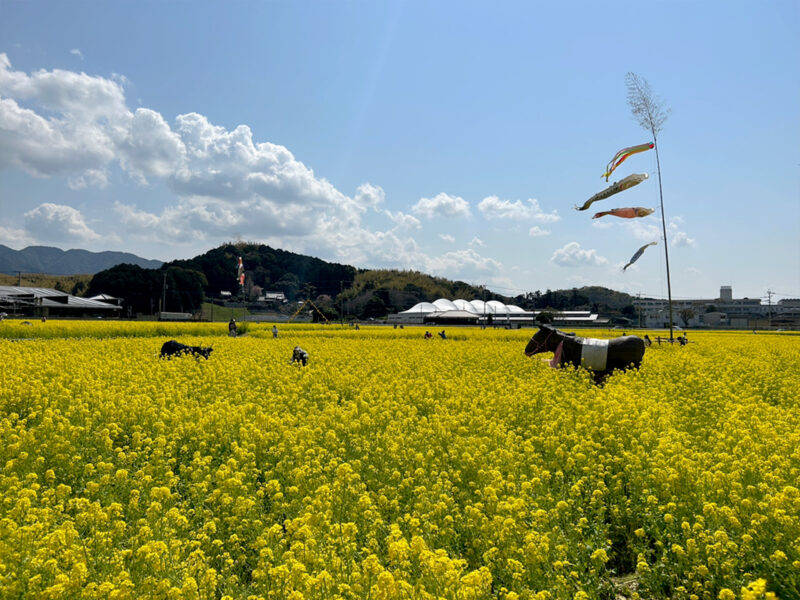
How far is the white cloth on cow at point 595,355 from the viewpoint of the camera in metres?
14.0

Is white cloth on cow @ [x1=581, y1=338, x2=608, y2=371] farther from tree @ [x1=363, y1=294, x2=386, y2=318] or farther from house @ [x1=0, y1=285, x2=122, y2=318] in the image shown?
tree @ [x1=363, y1=294, x2=386, y2=318]

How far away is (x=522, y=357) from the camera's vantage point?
18875 millimetres

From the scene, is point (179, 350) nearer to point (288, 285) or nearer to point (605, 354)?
point (605, 354)

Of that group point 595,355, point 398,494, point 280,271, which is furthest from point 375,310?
point 398,494

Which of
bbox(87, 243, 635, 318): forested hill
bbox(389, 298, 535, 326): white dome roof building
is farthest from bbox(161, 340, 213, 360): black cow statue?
bbox(87, 243, 635, 318): forested hill

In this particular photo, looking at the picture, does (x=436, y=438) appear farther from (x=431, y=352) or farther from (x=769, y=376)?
(x=431, y=352)

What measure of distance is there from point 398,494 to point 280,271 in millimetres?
190053

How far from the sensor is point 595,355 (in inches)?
552

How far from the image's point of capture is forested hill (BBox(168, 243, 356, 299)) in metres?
156

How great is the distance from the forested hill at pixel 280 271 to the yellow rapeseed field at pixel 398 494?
492 feet

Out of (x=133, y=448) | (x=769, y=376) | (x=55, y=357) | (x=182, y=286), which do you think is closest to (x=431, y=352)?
(x=769, y=376)

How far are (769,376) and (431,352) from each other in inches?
434

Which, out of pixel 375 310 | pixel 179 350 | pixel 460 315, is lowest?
pixel 179 350

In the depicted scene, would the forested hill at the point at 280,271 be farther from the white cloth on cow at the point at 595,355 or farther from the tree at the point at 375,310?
the white cloth on cow at the point at 595,355
